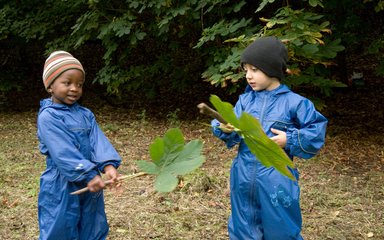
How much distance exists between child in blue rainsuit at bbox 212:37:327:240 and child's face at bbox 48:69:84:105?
0.73m

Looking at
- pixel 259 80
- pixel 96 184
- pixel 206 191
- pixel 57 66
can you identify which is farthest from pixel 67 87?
pixel 206 191

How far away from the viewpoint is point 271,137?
7.93 ft

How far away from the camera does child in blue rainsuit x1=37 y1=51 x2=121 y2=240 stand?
2.33 m

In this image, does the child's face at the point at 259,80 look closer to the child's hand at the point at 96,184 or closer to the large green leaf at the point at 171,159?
the child's hand at the point at 96,184

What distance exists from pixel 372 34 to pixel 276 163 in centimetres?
782

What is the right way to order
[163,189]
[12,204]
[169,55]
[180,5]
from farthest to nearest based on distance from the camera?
1. [169,55]
2. [180,5]
3. [12,204]
4. [163,189]

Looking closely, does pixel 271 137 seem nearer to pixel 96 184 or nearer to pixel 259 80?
pixel 259 80

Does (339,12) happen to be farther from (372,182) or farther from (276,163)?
(276,163)

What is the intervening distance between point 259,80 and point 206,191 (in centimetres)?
219

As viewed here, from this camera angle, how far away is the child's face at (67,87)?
7.80ft

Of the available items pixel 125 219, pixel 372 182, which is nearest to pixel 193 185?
pixel 125 219

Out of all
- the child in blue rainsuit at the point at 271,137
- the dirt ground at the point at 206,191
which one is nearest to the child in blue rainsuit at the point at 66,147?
the child in blue rainsuit at the point at 271,137

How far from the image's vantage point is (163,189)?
82 centimetres

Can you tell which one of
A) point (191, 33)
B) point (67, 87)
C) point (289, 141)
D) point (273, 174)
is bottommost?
point (191, 33)
